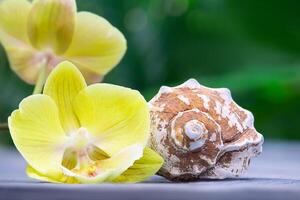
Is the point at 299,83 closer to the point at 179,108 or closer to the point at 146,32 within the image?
the point at 146,32

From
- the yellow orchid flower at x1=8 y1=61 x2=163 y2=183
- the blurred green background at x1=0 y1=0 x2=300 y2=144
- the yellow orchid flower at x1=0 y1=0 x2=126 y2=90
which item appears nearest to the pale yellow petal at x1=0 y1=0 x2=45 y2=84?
the yellow orchid flower at x1=0 y1=0 x2=126 y2=90

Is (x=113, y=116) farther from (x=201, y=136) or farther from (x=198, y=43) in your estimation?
(x=198, y=43)

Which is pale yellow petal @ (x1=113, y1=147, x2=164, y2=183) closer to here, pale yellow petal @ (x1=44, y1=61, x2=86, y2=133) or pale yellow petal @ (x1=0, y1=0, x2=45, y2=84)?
pale yellow petal @ (x1=44, y1=61, x2=86, y2=133)

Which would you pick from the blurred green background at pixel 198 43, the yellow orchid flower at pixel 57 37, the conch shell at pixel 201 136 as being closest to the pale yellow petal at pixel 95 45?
the yellow orchid flower at pixel 57 37

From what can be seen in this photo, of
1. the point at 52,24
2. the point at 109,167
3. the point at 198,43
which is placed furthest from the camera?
the point at 198,43

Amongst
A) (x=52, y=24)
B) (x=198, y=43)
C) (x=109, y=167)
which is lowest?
(x=109, y=167)

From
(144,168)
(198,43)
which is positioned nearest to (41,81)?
(144,168)
